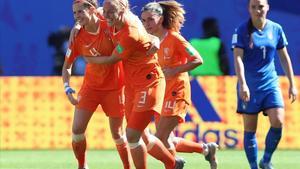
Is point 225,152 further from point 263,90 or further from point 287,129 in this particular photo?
point 263,90

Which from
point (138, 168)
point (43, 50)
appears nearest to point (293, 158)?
point (138, 168)

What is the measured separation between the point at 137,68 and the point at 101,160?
14.6 feet

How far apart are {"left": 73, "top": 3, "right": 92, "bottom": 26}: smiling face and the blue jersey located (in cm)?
161

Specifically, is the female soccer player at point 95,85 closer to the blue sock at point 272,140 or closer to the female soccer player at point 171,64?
the female soccer player at point 171,64

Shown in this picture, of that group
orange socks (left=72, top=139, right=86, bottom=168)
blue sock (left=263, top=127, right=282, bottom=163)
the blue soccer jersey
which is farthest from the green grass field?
the blue soccer jersey

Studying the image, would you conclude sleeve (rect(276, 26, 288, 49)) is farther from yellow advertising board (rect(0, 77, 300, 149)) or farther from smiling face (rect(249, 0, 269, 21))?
yellow advertising board (rect(0, 77, 300, 149))

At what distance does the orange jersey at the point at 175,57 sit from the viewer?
38.0ft

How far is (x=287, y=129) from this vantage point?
1722 cm

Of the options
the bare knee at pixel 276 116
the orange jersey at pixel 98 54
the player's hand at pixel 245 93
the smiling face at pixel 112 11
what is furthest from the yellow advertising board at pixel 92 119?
the smiling face at pixel 112 11

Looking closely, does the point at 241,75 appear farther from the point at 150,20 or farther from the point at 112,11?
the point at 112,11

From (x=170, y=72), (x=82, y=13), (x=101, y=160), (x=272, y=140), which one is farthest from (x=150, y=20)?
(x=101, y=160)

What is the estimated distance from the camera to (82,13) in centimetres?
1099

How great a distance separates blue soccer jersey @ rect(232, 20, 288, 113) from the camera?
11.4 m

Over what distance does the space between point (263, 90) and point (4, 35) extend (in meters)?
9.47
